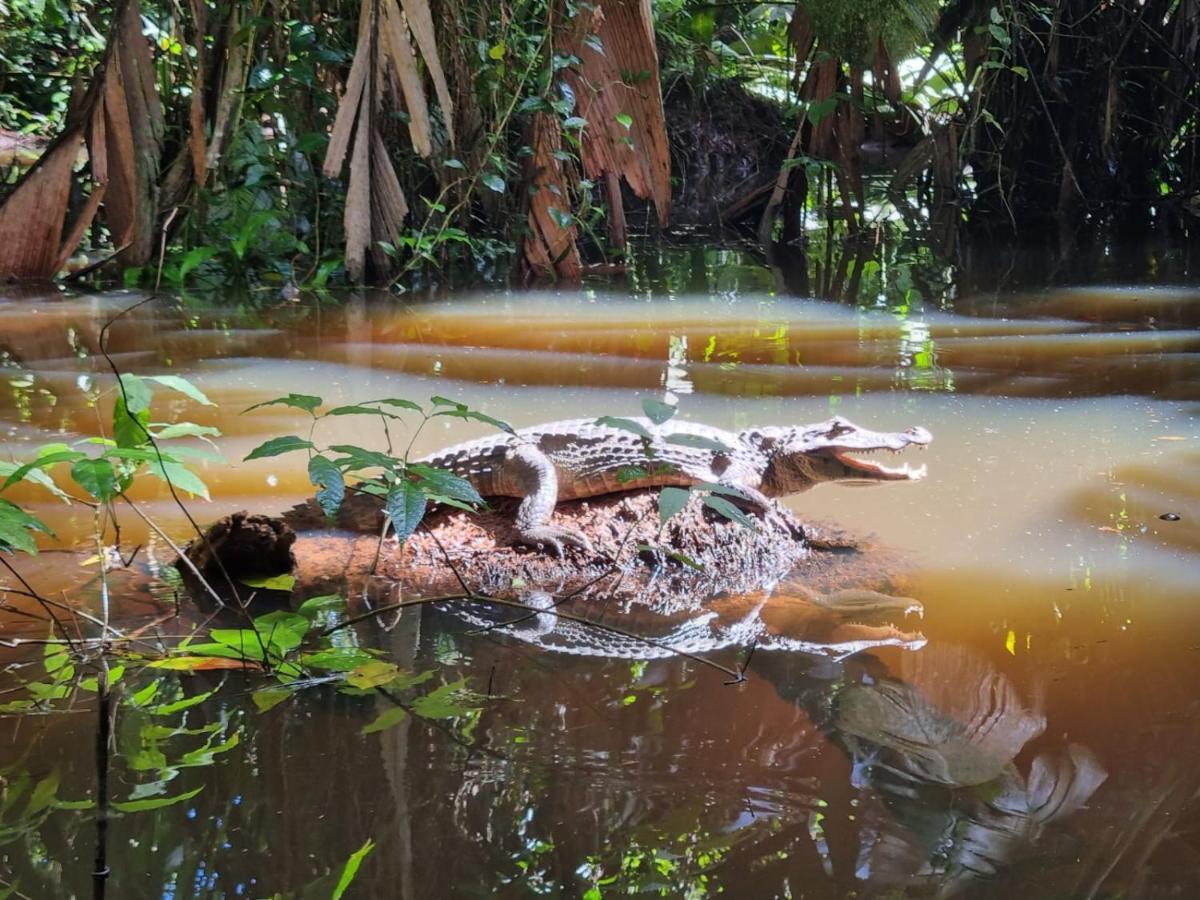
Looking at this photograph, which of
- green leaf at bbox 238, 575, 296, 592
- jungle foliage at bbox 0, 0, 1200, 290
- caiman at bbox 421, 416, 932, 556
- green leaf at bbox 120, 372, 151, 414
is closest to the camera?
green leaf at bbox 120, 372, 151, 414

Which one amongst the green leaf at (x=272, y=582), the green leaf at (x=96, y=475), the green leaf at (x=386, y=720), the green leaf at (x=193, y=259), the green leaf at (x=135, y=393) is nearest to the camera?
the green leaf at (x=386, y=720)

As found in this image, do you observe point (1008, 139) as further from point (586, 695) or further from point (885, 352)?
point (586, 695)

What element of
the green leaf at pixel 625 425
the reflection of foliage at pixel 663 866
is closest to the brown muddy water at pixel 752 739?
the reflection of foliage at pixel 663 866

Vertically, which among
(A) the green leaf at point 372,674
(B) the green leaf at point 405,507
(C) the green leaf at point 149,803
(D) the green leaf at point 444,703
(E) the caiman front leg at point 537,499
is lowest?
(C) the green leaf at point 149,803

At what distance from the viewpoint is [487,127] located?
281 inches

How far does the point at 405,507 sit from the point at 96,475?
2.18 ft

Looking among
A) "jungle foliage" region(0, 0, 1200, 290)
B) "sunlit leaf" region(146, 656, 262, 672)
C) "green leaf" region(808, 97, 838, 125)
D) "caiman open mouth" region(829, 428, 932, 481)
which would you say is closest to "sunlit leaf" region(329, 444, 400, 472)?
"sunlit leaf" region(146, 656, 262, 672)

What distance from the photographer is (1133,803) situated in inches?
69.6

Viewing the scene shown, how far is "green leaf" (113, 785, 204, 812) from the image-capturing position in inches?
66.0

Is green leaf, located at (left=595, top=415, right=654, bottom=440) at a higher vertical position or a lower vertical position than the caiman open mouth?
higher

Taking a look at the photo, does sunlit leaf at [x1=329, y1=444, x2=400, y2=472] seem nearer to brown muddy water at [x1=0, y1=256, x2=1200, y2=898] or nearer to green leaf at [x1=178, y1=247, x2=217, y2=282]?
brown muddy water at [x1=0, y1=256, x2=1200, y2=898]

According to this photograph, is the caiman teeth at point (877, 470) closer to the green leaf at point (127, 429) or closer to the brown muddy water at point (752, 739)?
the brown muddy water at point (752, 739)

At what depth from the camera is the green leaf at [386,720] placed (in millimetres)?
1954

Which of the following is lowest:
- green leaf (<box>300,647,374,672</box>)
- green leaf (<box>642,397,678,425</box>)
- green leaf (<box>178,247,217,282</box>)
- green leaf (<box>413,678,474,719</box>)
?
green leaf (<box>413,678,474,719</box>)
